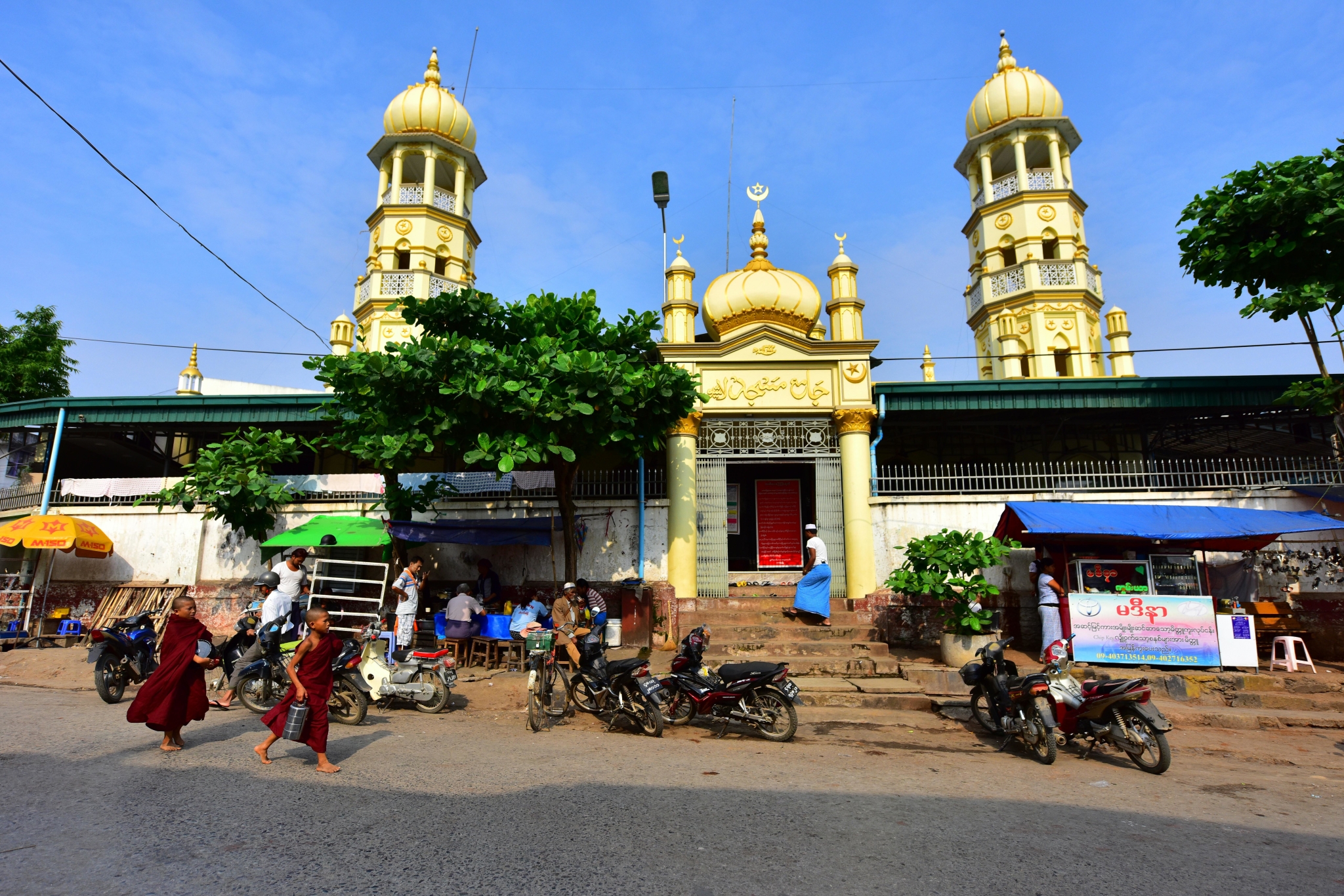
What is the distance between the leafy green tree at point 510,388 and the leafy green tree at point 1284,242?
8502 mm

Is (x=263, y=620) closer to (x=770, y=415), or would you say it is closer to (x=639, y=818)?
(x=639, y=818)

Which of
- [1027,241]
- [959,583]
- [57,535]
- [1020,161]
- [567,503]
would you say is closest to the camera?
[959,583]

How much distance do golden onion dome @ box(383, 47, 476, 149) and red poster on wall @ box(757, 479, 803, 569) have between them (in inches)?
653

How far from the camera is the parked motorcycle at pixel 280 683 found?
747 centimetres

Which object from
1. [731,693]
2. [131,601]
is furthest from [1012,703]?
[131,601]

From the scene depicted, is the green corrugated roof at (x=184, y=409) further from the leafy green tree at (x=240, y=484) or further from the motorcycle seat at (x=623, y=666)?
the motorcycle seat at (x=623, y=666)

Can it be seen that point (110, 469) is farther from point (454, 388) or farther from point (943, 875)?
point (943, 875)

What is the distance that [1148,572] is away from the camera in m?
10.3

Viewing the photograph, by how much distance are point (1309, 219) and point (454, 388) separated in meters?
12.3

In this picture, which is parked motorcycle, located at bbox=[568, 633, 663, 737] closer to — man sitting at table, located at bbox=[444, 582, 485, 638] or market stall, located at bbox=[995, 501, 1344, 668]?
man sitting at table, located at bbox=[444, 582, 485, 638]

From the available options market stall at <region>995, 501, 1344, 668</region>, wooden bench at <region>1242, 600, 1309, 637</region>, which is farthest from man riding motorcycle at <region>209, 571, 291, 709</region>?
wooden bench at <region>1242, 600, 1309, 637</region>

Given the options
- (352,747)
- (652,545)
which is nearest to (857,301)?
(652,545)

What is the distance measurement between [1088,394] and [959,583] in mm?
5862

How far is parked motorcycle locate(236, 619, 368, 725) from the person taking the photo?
24.5 ft
